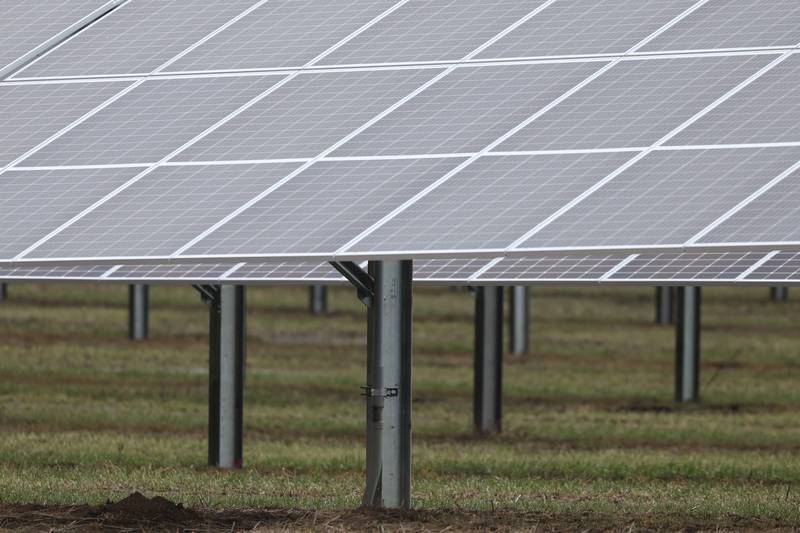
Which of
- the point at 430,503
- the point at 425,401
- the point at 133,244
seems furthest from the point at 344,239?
the point at 425,401

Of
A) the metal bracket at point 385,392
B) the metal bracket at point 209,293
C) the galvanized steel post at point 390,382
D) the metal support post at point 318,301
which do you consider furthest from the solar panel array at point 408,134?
the metal support post at point 318,301

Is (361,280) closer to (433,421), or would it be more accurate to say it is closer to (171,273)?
(171,273)

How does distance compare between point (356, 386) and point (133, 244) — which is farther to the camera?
point (356, 386)

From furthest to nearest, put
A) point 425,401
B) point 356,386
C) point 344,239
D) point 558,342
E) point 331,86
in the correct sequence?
point 558,342
point 356,386
point 425,401
point 331,86
point 344,239

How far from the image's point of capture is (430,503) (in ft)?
56.5

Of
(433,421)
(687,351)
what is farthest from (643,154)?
(687,351)

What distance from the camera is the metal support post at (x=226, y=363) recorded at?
21.4m

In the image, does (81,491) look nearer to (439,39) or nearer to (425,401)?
(439,39)

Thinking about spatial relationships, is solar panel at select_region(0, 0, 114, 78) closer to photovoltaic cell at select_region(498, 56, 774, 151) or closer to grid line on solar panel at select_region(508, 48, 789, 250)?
photovoltaic cell at select_region(498, 56, 774, 151)

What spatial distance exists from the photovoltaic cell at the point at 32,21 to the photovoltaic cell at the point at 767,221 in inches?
333

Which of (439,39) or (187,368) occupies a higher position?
(439,39)

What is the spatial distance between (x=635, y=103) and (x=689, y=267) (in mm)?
7565

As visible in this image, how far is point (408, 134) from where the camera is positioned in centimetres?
1416

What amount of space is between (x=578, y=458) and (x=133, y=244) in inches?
485
